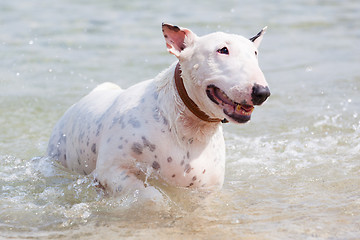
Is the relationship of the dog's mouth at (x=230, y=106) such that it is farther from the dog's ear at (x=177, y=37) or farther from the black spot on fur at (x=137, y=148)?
the black spot on fur at (x=137, y=148)

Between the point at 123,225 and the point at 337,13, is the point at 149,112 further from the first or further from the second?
the point at 337,13

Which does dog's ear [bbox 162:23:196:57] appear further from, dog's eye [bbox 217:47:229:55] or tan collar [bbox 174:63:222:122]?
dog's eye [bbox 217:47:229:55]

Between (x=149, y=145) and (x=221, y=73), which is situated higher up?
(x=221, y=73)

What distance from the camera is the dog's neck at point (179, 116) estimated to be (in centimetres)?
391

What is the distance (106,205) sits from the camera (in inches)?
162

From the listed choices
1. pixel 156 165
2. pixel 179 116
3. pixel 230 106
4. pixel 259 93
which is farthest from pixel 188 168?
pixel 259 93

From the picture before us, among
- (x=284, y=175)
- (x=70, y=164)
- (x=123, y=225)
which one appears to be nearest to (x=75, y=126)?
(x=70, y=164)

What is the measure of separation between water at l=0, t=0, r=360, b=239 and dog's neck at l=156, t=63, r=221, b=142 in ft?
1.35

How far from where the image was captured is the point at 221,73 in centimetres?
364

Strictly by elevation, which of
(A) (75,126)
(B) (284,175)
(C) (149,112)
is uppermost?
(C) (149,112)

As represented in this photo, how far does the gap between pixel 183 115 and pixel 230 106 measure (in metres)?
0.40

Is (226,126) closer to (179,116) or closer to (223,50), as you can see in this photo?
(179,116)

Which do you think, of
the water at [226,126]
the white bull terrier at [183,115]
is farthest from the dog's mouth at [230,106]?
the water at [226,126]

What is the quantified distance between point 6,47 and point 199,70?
6.52 meters
